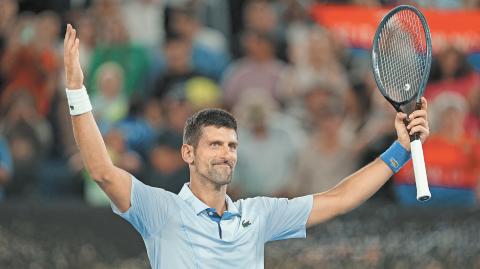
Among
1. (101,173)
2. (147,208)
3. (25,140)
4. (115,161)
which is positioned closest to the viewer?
(101,173)

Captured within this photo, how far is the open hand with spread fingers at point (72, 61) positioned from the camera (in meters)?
5.96

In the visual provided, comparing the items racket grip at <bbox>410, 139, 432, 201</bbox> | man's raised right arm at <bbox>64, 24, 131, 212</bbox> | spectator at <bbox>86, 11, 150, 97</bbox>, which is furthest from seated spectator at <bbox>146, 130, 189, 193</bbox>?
man's raised right arm at <bbox>64, 24, 131, 212</bbox>

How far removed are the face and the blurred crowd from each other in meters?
4.96

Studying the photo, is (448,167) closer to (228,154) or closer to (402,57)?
(402,57)

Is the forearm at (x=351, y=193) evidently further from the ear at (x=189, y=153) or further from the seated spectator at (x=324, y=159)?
the seated spectator at (x=324, y=159)

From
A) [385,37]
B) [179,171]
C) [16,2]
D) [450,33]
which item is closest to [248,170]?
[179,171]

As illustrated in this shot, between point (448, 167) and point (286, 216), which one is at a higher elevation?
point (448, 167)

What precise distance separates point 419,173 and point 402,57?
3.26ft

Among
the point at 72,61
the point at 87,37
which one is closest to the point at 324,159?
the point at 87,37

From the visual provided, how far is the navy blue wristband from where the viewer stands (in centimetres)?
677

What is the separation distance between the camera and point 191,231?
6.43m

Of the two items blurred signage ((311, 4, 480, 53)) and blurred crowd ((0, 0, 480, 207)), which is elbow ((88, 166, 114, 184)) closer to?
blurred crowd ((0, 0, 480, 207))

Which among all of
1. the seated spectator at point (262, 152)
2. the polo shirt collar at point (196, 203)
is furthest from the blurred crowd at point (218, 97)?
the polo shirt collar at point (196, 203)

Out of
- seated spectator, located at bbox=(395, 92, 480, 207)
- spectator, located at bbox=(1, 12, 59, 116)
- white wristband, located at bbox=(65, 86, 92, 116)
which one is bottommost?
white wristband, located at bbox=(65, 86, 92, 116)
